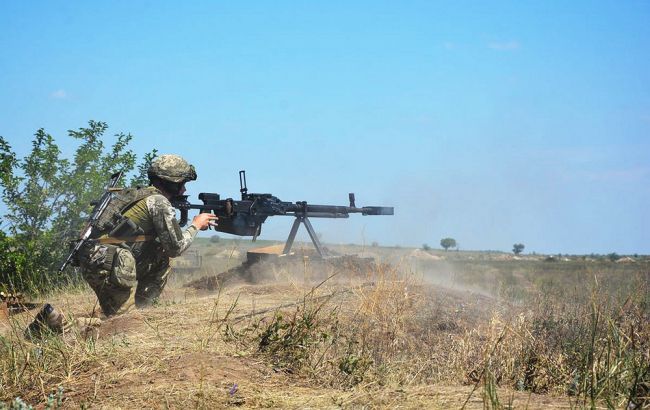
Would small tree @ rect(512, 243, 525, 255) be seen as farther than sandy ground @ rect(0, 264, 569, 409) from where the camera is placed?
Yes

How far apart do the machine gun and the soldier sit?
0.48 meters

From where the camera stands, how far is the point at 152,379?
4602 mm

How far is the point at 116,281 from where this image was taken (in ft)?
24.7

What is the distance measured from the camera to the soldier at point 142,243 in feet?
24.7

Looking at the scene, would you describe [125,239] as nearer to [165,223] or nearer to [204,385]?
[165,223]

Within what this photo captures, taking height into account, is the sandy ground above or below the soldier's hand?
below

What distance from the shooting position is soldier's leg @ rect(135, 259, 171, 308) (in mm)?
8461

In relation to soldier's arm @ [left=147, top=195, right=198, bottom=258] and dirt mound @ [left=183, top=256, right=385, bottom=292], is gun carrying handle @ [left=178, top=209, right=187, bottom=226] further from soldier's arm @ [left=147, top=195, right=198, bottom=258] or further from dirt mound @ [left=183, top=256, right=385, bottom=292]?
dirt mound @ [left=183, top=256, right=385, bottom=292]

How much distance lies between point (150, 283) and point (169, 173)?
149cm

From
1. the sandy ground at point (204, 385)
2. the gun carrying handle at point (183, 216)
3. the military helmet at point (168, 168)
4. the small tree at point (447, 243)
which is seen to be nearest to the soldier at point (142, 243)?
the military helmet at point (168, 168)

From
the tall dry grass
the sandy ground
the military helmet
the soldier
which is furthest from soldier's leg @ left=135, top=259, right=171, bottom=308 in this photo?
→ the sandy ground

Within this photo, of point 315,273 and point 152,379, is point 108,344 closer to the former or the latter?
point 152,379

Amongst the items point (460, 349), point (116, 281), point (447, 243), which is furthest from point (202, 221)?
point (447, 243)

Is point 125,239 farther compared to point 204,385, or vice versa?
point 125,239
